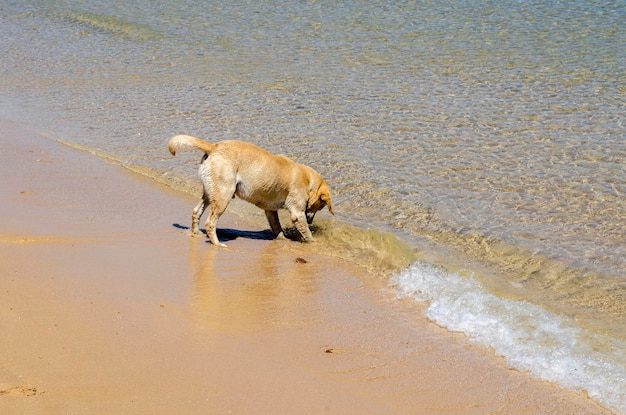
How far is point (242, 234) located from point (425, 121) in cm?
503

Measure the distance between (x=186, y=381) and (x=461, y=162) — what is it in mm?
7170

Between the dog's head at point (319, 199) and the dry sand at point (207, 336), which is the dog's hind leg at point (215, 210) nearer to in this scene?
the dry sand at point (207, 336)

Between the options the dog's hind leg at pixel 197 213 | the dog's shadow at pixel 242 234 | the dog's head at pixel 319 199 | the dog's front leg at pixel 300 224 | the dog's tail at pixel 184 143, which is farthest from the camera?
the dog's head at pixel 319 199

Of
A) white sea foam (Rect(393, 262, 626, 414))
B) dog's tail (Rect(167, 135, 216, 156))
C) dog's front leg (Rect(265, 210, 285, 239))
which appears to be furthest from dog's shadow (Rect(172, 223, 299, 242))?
white sea foam (Rect(393, 262, 626, 414))

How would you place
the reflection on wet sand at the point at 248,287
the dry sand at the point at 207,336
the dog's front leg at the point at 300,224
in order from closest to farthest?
the dry sand at the point at 207,336
the reflection on wet sand at the point at 248,287
the dog's front leg at the point at 300,224

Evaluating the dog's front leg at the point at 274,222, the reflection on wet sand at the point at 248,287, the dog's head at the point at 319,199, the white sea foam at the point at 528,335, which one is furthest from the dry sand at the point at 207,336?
the dog's head at the point at 319,199

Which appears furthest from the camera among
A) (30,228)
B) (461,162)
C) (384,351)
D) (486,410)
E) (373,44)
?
(373,44)

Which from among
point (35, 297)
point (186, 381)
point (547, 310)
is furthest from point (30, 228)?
point (547, 310)

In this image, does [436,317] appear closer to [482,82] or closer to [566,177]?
[566,177]

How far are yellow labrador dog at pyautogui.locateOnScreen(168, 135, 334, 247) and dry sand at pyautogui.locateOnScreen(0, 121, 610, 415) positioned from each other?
46 centimetres

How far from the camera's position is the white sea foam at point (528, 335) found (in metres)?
5.62

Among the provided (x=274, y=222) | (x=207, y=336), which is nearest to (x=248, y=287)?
(x=207, y=336)

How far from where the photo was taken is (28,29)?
961 inches

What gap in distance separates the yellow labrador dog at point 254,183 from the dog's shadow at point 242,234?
0.43 feet
